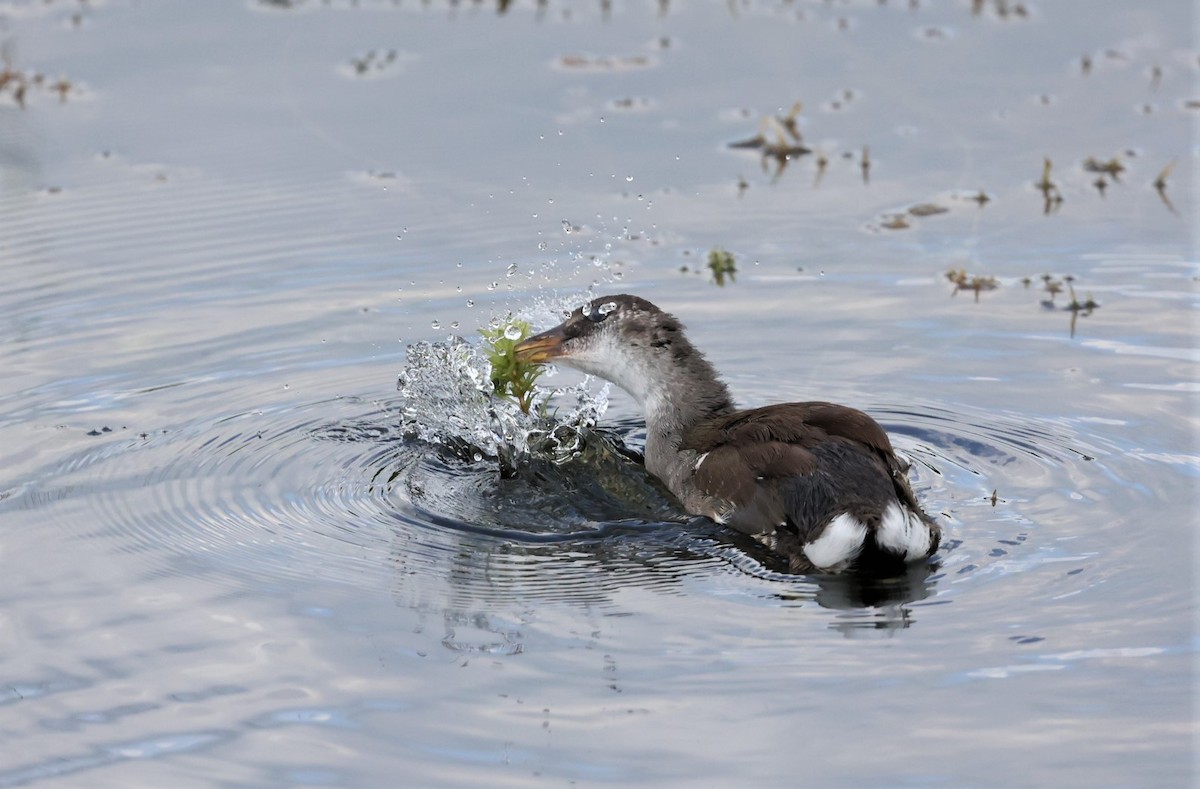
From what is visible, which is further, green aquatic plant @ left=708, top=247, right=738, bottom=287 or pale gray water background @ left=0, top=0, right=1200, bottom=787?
green aquatic plant @ left=708, top=247, right=738, bottom=287

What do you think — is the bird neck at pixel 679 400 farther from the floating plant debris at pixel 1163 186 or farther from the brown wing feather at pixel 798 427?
the floating plant debris at pixel 1163 186

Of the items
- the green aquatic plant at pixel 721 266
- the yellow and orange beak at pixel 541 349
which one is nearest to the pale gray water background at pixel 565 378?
the green aquatic plant at pixel 721 266

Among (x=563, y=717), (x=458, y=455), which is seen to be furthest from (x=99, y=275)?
(x=563, y=717)

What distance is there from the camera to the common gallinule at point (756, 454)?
6.50 meters

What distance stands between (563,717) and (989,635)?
152 cm

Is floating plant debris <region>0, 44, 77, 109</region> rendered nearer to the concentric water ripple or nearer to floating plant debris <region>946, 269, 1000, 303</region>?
the concentric water ripple

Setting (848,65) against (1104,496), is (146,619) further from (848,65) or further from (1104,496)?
(848,65)

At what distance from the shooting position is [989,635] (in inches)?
229

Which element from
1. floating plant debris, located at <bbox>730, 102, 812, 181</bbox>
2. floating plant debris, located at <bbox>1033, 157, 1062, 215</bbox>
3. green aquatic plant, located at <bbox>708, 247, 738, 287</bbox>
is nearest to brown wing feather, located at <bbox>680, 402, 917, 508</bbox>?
green aquatic plant, located at <bbox>708, 247, 738, 287</bbox>

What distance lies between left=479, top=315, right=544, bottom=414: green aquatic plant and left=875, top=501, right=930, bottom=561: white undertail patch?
2.12m

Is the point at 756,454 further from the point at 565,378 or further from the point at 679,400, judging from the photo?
the point at 565,378

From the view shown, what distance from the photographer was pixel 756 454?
701 centimetres

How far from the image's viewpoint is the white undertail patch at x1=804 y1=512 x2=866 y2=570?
6.44 meters

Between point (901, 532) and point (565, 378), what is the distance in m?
3.03
